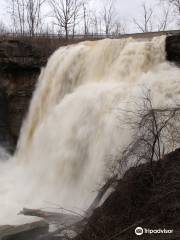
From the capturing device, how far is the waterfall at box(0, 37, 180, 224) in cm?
975

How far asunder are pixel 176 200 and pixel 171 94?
4.40m

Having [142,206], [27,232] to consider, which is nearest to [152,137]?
[142,206]

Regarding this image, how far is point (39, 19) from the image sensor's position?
30156 mm

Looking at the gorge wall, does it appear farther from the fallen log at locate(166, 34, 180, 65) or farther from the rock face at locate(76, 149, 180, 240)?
the rock face at locate(76, 149, 180, 240)

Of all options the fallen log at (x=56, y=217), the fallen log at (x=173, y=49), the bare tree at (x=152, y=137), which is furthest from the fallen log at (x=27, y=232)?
the fallen log at (x=173, y=49)

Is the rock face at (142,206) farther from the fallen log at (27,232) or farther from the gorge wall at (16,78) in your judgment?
the gorge wall at (16,78)

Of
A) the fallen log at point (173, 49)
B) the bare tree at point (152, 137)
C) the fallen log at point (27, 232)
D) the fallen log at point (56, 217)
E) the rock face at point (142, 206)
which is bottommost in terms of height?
the fallen log at point (27, 232)

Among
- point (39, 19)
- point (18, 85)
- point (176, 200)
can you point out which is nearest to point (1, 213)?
point (176, 200)

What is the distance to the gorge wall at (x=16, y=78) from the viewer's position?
17125 millimetres

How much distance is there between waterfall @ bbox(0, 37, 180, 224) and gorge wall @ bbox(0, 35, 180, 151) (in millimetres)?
1735

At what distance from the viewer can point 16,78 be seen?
17609 millimetres

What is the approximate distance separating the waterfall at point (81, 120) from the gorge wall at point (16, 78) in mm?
1735

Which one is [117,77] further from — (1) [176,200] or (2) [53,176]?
(1) [176,200]

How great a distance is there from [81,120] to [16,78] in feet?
23.7
